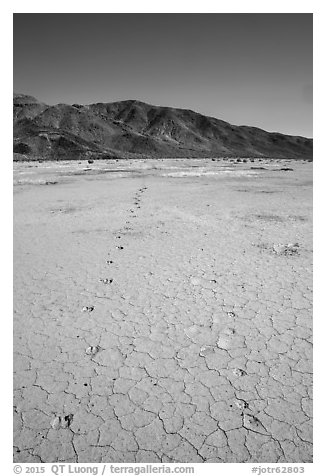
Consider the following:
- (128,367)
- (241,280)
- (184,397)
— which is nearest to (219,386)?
(184,397)

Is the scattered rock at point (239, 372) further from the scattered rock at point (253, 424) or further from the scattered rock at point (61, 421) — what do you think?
the scattered rock at point (61, 421)

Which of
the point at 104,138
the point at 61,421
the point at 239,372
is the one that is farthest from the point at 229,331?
the point at 104,138

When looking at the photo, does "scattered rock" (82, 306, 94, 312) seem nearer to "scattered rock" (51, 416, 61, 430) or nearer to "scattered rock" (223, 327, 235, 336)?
"scattered rock" (51, 416, 61, 430)

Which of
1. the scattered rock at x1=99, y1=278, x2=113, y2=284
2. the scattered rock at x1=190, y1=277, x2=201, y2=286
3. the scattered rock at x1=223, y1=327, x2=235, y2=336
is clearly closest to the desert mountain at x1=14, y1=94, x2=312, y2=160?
the scattered rock at x1=99, y1=278, x2=113, y2=284

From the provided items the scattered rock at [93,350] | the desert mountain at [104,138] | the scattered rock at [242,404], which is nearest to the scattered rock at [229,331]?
the scattered rock at [242,404]

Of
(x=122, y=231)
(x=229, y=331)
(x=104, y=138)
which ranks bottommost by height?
(x=229, y=331)

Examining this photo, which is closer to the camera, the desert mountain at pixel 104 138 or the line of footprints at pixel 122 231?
the line of footprints at pixel 122 231

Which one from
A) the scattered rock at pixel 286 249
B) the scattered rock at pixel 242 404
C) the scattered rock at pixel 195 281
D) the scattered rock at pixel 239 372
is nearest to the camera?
the scattered rock at pixel 242 404

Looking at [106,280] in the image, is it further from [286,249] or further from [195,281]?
[286,249]
